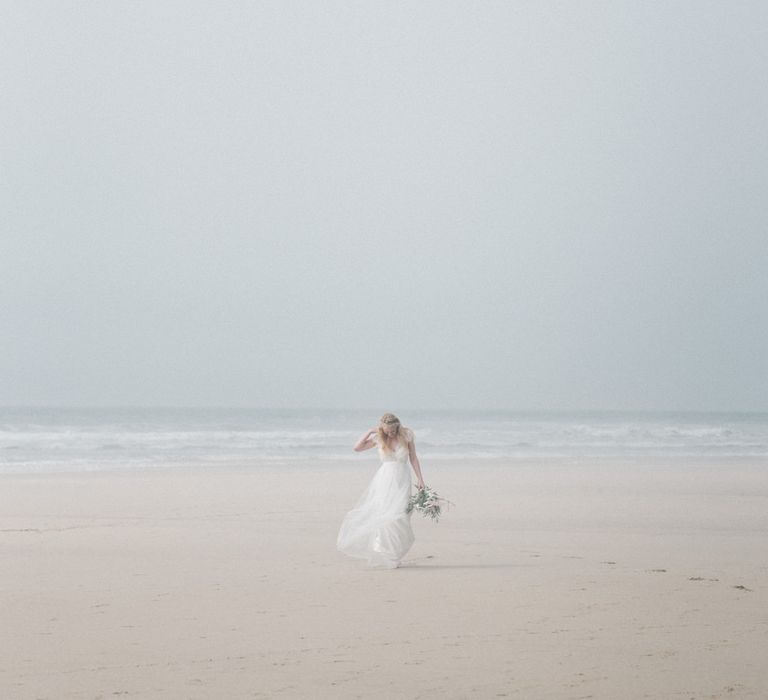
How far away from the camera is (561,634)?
741 centimetres

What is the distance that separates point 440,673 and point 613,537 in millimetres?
7164

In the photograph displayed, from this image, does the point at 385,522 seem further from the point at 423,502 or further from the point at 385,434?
the point at 385,434

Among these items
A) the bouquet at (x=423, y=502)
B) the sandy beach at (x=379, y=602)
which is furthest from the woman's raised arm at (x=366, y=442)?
the sandy beach at (x=379, y=602)

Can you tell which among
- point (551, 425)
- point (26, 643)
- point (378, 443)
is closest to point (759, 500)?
point (378, 443)

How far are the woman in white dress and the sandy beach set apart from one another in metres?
0.24

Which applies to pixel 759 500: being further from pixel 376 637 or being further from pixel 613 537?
pixel 376 637

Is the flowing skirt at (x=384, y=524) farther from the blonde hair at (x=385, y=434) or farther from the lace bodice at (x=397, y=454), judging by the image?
the blonde hair at (x=385, y=434)

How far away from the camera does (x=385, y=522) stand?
34.5 feet

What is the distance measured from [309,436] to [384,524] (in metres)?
34.5

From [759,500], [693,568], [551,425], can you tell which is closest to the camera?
[693,568]

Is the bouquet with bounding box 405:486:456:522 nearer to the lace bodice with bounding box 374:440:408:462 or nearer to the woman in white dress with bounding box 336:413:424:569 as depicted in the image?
the woman in white dress with bounding box 336:413:424:569

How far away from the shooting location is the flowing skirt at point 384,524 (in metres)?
10.4

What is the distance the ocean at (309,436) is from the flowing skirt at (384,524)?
13955 millimetres

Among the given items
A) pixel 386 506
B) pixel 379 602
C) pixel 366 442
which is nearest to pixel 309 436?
pixel 366 442
